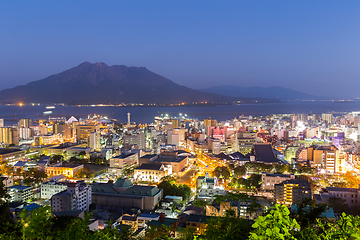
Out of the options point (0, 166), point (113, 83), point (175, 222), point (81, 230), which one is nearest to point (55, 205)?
point (175, 222)

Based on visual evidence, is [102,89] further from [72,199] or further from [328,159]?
[72,199]

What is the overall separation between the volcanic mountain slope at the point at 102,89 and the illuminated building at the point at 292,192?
41584mm

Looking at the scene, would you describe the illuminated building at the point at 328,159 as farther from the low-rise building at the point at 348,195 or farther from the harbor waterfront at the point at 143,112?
the harbor waterfront at the point at 143,112

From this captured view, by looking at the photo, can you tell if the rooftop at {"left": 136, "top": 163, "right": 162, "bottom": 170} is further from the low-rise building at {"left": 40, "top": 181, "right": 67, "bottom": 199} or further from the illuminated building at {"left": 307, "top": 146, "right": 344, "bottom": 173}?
the illuminated building at {"left": 307, "top": 146, "right": 344, "bottom": 173}

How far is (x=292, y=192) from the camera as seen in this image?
21.9ft

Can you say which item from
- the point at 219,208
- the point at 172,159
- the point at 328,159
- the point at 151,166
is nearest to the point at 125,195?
the point at 219,208

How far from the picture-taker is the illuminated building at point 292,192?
660 cm

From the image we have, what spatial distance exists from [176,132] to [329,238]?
15.1 metres

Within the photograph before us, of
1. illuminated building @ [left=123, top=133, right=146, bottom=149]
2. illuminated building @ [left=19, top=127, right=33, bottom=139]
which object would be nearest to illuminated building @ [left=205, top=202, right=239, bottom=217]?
illuminated building @ [left=123, top=133, right=146, bottom=149]

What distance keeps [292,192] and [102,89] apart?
4897 cm

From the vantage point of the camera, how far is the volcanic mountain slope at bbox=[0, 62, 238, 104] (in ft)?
159

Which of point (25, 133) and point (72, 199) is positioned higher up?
point (25, 133)

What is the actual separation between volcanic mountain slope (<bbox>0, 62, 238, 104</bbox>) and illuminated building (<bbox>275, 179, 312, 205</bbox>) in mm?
41584

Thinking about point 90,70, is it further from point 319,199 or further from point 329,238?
point 329,238
